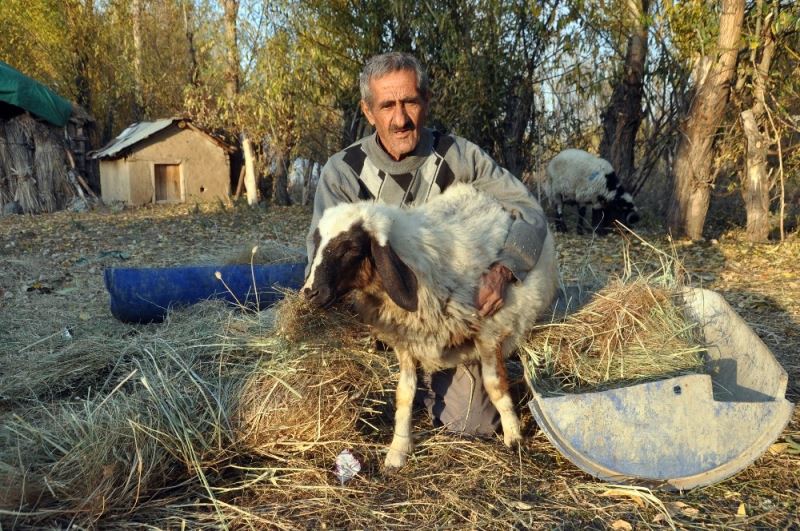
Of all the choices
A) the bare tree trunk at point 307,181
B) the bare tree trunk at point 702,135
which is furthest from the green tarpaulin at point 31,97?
the bare tree trunk at point 702,135

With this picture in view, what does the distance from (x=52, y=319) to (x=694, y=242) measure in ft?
25.6

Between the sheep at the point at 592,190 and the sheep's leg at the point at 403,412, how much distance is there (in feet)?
26.5

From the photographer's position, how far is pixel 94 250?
9.45 meters

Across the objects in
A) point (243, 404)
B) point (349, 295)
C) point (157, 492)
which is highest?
point (349, 295)

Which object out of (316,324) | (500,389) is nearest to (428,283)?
(316,324)

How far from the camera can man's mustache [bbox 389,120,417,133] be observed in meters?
3.36

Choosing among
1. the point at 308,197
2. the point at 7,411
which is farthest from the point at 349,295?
the point at 308,197

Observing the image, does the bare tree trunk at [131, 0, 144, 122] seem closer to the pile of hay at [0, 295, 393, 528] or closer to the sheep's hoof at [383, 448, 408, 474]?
the pile of hay at [0, 295, 393, 528]

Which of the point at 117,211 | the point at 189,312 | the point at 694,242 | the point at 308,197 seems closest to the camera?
the point at 189,312

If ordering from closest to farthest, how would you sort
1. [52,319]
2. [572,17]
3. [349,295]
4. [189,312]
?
[349,295] → [189,312] → [52,319] → [572,17]

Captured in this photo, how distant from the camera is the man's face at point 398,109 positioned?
3311 millimetres

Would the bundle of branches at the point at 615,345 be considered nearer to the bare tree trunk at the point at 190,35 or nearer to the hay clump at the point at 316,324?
the hay clump at the point at 316,324

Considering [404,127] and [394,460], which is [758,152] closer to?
[404,127]

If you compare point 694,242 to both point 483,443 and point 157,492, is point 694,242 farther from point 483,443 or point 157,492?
point 157,492
